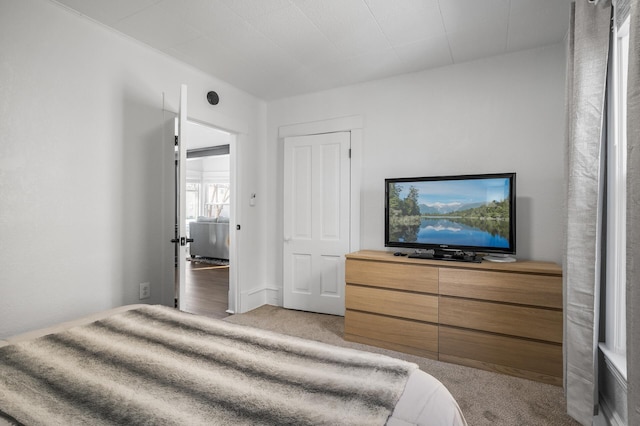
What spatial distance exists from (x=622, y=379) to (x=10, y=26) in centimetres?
380

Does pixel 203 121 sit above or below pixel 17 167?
above

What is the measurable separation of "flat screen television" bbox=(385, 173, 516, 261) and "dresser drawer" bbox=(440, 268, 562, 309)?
21 centimetres

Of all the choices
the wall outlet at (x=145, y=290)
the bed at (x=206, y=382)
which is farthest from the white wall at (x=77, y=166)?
the bed at (x=206, y=382)

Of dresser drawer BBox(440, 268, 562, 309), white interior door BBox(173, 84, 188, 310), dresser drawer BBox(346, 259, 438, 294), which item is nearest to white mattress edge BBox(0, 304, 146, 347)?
white interior door BBox(173, 84, 188, 310)

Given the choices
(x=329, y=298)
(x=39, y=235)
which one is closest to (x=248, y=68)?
(x=39, y=235)

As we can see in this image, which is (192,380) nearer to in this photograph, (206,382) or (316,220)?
(206,382)

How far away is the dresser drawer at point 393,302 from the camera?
2.51 metres

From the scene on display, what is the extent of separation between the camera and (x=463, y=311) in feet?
7.87

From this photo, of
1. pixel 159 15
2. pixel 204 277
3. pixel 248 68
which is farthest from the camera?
pixel 204 277

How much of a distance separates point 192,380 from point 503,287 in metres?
2.18

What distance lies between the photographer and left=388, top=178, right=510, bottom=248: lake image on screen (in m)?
2.52

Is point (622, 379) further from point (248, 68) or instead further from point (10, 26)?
point (10, 26)

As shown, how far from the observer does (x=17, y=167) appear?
1.88m

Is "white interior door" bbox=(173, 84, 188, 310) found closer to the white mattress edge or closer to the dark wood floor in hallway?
the white mattress edge
